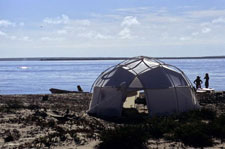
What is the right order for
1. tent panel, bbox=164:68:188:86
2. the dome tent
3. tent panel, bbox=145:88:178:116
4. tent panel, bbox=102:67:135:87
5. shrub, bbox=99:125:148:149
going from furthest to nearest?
tent panel, bbox=164:68:188:86, tent panel, bbox=102:67:135:87, the dome tent, tent panel, bbox=145:88:178:116, shrub, bbox=99:125:148:149

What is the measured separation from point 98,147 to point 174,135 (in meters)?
2.93

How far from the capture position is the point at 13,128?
58.4 ft

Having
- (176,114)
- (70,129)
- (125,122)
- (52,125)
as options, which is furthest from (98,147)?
(176,114)

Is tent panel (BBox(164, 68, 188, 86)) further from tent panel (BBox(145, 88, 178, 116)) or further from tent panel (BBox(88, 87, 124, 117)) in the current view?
tent panel (BBox(88, 87, 124, 117))

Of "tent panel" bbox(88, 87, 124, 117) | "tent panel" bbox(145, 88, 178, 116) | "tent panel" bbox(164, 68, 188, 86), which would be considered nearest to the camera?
"tent panel" bbox(145, 88, 178, 116)

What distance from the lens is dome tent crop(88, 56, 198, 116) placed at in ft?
75.5

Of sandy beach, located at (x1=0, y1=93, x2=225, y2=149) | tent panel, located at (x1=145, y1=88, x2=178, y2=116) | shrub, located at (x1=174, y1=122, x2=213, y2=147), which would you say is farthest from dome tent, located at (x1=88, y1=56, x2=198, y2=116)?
shrub, located at (x1=174, y1=122, x2=213, y2=147)

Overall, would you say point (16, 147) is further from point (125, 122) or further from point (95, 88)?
point (95, 88)

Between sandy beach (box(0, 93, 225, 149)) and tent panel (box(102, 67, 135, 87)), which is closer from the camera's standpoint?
sandy beach (box(0, 93, 225, 149))

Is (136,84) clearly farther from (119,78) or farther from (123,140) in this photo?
(123,140)

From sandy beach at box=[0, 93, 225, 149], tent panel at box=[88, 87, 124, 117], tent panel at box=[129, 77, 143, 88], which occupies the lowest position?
sandy beach at box=[0, 93, 225, 149]

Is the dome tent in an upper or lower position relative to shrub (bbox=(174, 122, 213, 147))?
upper

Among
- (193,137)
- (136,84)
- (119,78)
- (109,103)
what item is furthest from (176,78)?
(193,137)

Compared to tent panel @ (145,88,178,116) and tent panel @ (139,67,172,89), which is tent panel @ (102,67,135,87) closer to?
tent panel @ (139,67,172,89)
